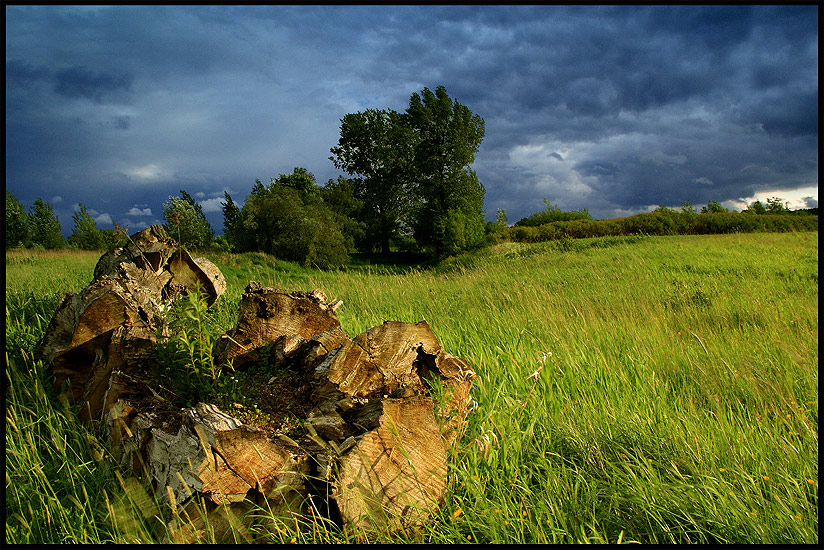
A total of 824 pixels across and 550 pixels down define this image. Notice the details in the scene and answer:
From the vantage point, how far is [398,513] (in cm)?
180

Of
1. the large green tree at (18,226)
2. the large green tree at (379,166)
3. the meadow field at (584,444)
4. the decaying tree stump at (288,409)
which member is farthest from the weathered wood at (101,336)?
the large green tree at (379,166)

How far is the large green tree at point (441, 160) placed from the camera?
34406 millimetres

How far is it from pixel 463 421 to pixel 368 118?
39021 mm

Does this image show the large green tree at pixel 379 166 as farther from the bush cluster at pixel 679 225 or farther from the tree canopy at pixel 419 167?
the bush cluster at pixel 679 225

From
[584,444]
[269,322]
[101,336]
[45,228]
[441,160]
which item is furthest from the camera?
[441,160]

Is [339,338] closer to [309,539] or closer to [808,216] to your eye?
[309,539]

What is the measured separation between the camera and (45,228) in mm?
20922

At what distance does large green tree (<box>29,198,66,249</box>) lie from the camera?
19609 millimetres

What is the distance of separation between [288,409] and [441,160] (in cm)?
3428

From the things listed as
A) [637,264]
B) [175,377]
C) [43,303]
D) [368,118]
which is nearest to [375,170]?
[368,118]

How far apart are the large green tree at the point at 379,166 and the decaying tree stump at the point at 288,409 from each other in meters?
33.7

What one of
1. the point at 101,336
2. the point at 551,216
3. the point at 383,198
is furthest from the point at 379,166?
the point at 101,336

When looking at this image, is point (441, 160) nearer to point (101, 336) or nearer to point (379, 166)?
point (379, 166)

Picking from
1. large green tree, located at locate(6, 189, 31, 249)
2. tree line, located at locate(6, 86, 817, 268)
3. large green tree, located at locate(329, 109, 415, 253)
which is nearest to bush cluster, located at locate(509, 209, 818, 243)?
tree line, located at locate(6, 86, 817, 268)
